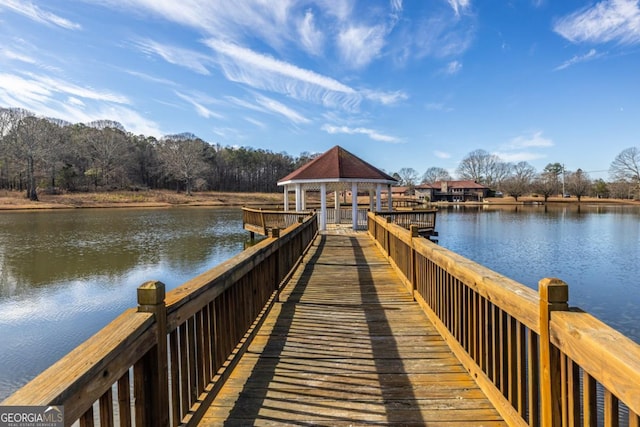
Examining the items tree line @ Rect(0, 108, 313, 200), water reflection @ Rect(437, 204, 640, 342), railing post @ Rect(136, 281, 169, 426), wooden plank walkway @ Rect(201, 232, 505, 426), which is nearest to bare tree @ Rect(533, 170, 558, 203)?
water reflection @ Rect(437, 204, 640, 342)

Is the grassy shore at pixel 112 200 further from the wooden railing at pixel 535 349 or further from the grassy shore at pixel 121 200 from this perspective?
the wooden railing at pixel 535 349

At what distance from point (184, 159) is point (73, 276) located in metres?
58.1

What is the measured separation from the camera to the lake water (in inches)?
280

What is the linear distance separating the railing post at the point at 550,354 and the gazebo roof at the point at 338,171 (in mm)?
14365

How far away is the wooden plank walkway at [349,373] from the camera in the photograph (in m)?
2.58

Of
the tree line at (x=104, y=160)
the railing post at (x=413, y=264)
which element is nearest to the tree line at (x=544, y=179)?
the tree line at (x=104, y=160)

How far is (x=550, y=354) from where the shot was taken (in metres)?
1.87

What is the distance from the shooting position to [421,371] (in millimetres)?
3234

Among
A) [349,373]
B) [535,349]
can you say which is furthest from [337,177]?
[535,349]

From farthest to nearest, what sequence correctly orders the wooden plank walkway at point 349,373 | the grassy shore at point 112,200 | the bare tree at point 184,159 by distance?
the bare tree at point 184,159 < the grassy shore at point 112,200 < the wooden plank walkway at point 349,373

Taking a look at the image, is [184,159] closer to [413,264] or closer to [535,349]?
[413,264]

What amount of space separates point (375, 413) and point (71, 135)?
77535 mm

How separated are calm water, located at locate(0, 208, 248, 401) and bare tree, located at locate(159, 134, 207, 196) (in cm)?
4402

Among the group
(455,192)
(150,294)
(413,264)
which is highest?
(455,192)
